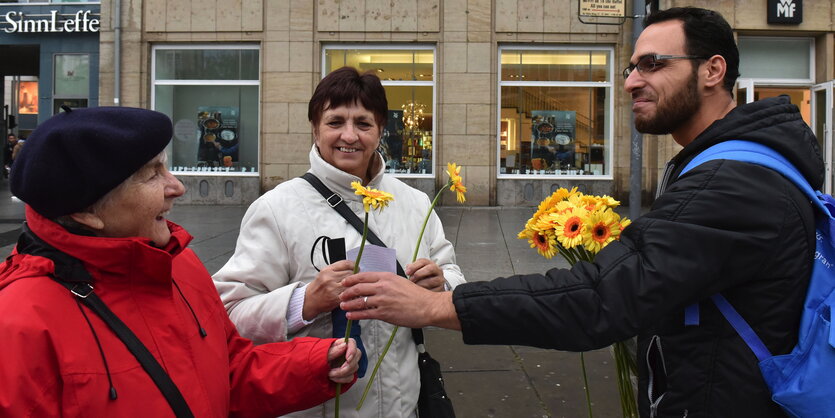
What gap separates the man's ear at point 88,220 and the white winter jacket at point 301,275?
2.53 ft

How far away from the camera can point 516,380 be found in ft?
15.6

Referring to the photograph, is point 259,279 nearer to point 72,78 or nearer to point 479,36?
point 479,36

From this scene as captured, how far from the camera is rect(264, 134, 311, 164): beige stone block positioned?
13.9m

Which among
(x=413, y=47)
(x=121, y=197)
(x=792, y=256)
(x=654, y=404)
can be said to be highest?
(x=413, y=47)

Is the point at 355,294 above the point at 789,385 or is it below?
above

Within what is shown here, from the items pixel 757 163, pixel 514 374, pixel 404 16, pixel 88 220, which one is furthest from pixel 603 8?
pixel 88 220

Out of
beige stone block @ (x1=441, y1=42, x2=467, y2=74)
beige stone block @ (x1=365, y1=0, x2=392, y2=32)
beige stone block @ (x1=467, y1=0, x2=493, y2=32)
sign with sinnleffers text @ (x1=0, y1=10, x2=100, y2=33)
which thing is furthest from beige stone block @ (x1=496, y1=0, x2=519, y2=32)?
sign with sinnleffers text @ (x1=0, y1=10, x2=100, y2=33)

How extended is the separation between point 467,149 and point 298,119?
3.72m

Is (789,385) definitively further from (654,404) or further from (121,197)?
(121,197)

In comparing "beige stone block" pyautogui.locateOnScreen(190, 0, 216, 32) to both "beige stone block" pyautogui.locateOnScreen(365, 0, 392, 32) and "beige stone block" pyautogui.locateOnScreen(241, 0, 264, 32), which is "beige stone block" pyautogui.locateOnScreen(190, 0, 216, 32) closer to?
"beige stone block" pyautogui.locateOnScreen(241, 0, 264, 32)

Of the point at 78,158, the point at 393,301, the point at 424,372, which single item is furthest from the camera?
the point at 424,372

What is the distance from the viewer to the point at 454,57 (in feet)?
44.5

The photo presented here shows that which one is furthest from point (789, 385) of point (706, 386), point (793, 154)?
point (793, 154)

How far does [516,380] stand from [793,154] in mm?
3343
